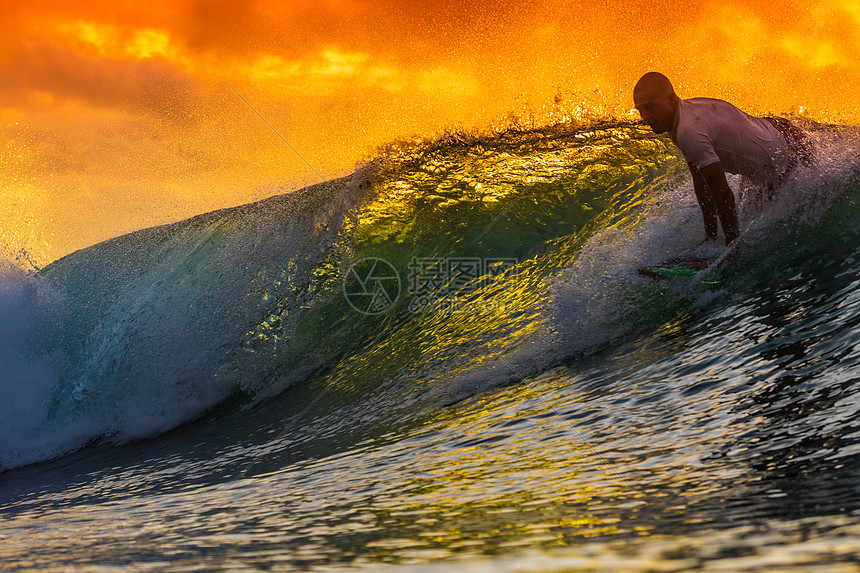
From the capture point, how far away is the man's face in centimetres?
369

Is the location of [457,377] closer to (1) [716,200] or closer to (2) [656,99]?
(1) [716,200]

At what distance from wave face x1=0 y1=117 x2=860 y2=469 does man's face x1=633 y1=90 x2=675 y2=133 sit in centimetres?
101

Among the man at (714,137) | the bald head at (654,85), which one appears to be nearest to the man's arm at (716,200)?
the man at (714,137)

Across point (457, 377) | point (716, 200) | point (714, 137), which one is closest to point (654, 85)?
point (714, 137)

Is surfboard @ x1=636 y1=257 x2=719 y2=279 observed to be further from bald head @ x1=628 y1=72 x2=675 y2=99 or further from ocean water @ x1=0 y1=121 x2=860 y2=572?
bald head @ x1=628 y1=72 x2=675 y2=99

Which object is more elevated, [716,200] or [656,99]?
[656,99]

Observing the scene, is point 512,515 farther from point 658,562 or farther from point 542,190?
point 542,190

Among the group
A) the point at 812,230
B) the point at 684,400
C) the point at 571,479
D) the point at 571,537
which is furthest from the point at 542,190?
the point at 571,537

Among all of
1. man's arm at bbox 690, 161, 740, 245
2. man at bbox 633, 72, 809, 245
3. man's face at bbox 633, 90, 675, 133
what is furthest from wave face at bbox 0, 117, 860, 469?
man's face at bbox 633, 90, 675, 133

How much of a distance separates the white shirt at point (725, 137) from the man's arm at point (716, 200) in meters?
0.07

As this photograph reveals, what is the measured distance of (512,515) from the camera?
1.69 meters

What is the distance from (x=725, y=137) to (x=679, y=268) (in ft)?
2.84

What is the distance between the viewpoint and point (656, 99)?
3693mm

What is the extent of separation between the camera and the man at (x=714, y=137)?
3.68 m
